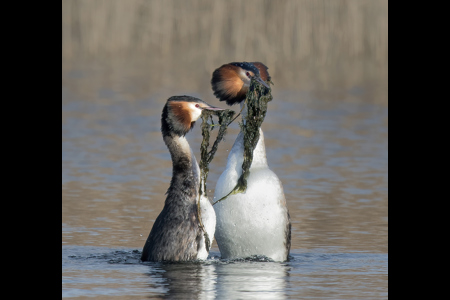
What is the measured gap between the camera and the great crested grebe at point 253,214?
8.99 metres

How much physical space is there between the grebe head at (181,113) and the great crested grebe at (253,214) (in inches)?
19.4

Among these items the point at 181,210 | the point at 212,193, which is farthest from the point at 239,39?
the point at 181,210

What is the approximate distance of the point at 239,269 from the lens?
8.50 metres

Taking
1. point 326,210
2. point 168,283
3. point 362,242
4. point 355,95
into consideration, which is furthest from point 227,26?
point 168,283

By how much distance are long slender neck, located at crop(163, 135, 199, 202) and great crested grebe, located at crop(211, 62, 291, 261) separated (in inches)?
10.9

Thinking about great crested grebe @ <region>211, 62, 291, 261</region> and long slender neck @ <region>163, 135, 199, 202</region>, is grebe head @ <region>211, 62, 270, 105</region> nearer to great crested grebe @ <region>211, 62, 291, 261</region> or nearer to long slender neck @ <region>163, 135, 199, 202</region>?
great crested grebe @ <region>211, 62, 291, 261</region>

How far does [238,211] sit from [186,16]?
1506cm

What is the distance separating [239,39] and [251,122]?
13788 mm

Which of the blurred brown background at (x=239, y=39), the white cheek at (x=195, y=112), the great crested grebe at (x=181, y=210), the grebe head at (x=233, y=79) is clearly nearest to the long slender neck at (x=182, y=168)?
the great crested grebe at (x=181, y=210)

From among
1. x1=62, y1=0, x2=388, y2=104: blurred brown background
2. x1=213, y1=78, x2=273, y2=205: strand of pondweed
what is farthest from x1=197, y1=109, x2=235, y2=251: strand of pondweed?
x1=62, y1=0, x2=388, y2=104: blurred brown background

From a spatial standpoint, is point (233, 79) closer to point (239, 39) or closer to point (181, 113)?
point (181, 113)

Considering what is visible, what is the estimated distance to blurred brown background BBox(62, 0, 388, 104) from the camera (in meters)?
23.0

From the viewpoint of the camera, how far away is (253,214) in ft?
29.5

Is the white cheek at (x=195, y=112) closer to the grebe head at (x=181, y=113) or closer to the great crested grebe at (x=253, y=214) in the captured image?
the grebe head at (x=181, y=113)
